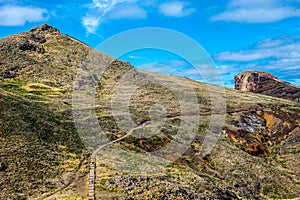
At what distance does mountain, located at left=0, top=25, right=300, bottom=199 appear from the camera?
40.7 m

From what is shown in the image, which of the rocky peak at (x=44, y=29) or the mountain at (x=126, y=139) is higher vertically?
the rocky peak at (x=44, y=29)

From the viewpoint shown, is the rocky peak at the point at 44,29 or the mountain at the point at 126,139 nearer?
the mountain at the point at 126,139

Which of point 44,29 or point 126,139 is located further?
point 44,29

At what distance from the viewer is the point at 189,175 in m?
48.4

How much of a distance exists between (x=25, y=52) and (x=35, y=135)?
86448 mm

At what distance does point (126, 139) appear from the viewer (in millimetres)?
63688

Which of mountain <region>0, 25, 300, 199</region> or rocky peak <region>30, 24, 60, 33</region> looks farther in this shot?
rocky peak <region>30, 24, 60, 33</region>

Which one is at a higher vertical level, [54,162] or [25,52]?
[25,52]

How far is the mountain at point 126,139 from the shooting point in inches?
1602

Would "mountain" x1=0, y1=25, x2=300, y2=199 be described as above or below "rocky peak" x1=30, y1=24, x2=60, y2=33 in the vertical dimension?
below

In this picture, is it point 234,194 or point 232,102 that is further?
point 232,102

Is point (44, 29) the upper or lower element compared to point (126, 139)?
upper

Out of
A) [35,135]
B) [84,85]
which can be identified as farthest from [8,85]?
[35,135]

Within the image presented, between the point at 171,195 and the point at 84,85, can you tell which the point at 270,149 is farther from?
the point at 84,85
